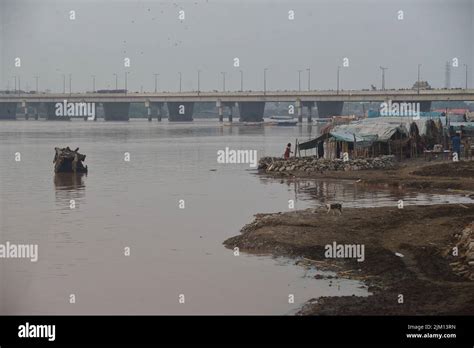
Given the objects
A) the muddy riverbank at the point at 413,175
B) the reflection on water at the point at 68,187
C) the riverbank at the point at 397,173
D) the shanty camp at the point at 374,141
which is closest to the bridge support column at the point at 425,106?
the shanty camp at the point at 374,141

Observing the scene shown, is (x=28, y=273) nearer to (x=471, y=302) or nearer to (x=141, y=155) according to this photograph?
(x=471, y=302)

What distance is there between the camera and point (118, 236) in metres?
30.4

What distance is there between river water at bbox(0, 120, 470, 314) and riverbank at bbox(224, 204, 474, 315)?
865 mm

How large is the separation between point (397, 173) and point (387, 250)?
25118 mm

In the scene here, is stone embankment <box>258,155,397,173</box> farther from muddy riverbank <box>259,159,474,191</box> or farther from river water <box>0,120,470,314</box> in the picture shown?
river water <box>0,120,470,314</box>

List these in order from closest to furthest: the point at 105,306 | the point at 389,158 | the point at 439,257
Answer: the point at 105,306
the point at 439,257
the point at 389,158

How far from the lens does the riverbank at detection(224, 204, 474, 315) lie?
61.8 ft

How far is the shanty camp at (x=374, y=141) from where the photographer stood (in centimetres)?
5800

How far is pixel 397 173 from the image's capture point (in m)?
48.9

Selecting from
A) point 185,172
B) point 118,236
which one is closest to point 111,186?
point 185,172

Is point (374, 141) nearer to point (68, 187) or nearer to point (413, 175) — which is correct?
point (413, 175)

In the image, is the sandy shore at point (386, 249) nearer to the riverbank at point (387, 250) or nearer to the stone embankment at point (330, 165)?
the riverbank at point (387, 250)
